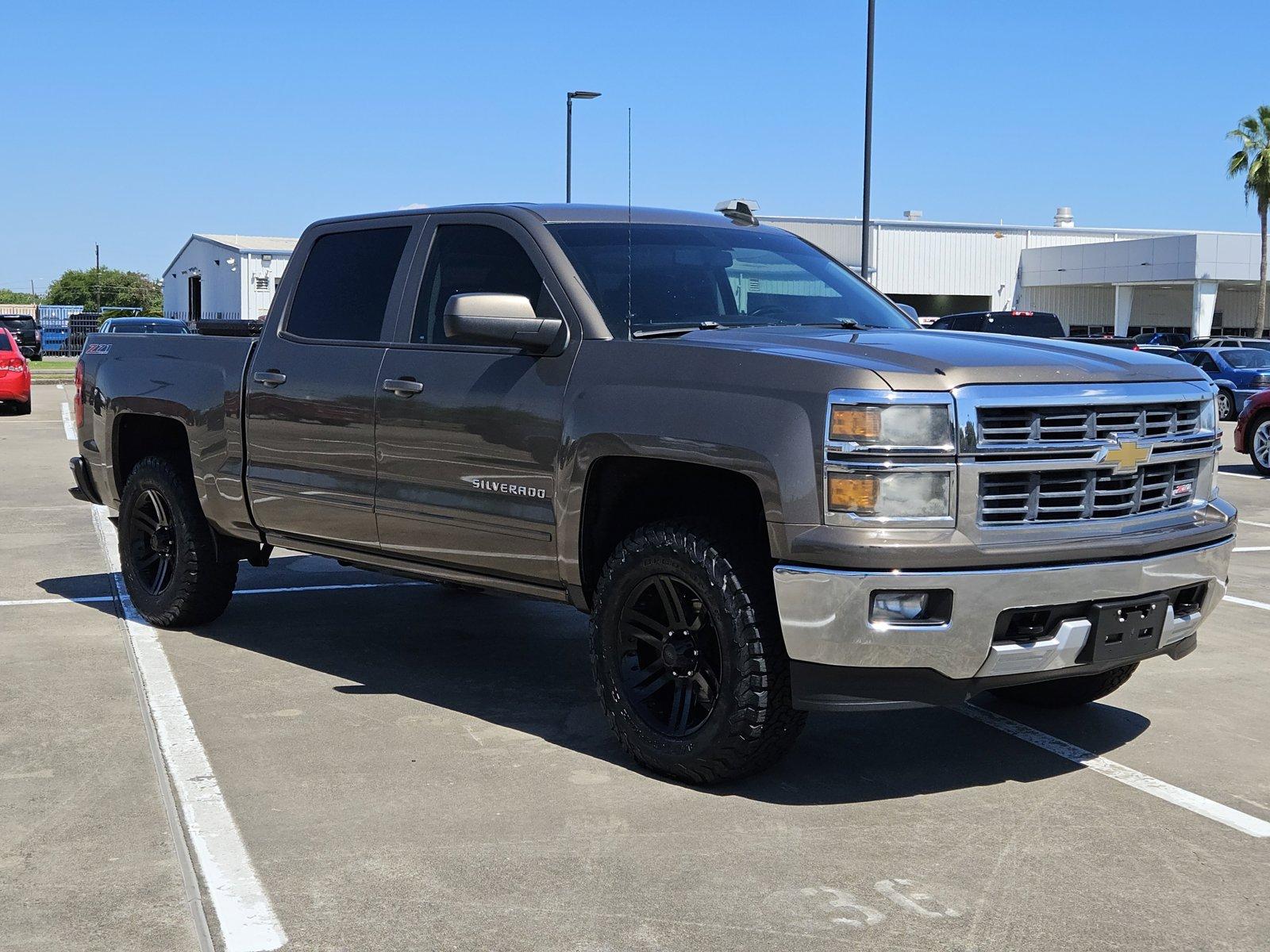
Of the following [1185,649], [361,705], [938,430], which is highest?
[938,430]

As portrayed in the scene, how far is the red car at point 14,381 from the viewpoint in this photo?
78.9ft

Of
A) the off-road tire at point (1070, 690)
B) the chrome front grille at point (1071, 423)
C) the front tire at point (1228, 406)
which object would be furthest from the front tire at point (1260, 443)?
the chrome front grille at point (1071, 423)

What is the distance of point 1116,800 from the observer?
4746 millimetres

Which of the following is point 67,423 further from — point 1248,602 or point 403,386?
point 1248,602

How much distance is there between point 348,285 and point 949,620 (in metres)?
3.26

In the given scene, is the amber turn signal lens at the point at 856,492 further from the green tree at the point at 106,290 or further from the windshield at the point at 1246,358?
the green tree at the point at 106,290

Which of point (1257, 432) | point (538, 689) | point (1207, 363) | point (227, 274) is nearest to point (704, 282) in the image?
point (538, 689)

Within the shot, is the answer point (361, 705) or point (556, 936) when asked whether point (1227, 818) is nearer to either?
point (556, 936)

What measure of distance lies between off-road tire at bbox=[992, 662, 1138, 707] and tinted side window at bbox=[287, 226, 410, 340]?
301cm

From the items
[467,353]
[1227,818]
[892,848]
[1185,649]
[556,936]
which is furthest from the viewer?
[467,353]

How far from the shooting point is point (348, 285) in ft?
20.9

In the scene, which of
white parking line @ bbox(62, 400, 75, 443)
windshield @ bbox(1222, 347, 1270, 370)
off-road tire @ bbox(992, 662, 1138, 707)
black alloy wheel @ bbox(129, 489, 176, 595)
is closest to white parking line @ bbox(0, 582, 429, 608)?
black alloy wheel @ bbox(129, 489, 176, 595)

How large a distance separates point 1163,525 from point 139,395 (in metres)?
4.97

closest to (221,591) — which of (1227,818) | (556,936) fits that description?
(556,936)
